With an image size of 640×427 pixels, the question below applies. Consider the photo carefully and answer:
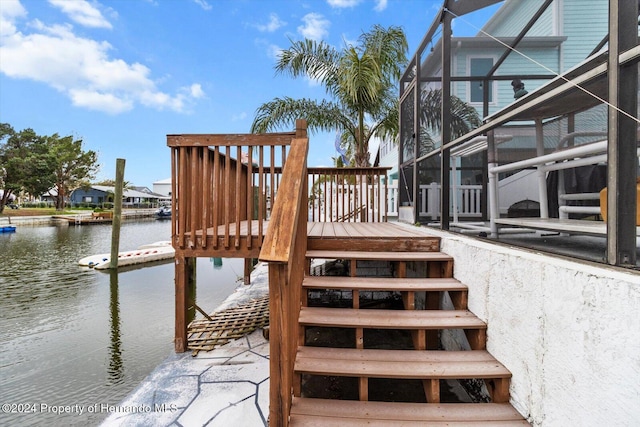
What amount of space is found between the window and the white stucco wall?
3.27 meters

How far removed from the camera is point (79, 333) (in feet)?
12.5

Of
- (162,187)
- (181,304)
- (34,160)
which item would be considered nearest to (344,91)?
(181,304)

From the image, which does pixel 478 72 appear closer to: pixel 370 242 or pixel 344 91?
pixel 344 91

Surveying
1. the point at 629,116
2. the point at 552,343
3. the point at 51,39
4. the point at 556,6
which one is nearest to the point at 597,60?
the point at 629,116

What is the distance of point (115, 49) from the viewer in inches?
1083

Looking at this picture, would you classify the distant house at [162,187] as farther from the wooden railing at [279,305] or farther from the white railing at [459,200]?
the wooden railing at [279,305]

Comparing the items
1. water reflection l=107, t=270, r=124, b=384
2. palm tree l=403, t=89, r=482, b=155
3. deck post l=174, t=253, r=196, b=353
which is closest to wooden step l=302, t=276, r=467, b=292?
deck post l=174, t=253, r=196, b=353

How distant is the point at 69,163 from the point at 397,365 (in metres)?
37.0

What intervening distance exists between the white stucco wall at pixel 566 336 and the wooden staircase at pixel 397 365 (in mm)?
151

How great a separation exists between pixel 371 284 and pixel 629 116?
1.65 meters

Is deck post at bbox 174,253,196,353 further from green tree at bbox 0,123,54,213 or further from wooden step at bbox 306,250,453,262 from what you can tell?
green tree at bbox 0,123,54,213

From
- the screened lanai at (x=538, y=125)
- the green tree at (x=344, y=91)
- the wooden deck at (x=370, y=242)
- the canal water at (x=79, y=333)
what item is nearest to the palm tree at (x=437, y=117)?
the screened lanai at (x=538, y=125)

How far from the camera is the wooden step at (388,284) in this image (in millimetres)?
2092

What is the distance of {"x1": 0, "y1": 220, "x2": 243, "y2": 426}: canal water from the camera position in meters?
2.45
